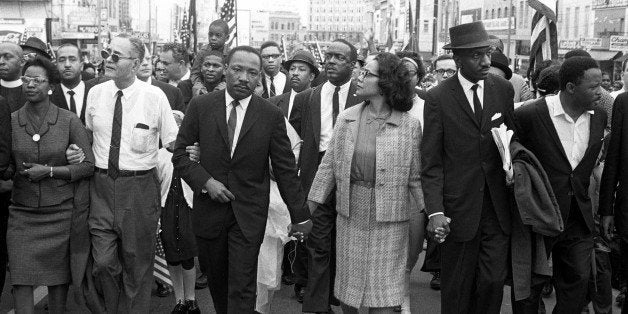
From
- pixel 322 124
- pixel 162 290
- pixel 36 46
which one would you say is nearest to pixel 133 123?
pixel 322 124

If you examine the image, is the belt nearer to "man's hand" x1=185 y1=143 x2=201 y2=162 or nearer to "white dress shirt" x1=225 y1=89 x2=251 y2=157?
"man's hand" x1=185 y1=143 x2=201 y2=162

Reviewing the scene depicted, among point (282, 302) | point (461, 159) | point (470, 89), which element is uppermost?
point (470, 89)

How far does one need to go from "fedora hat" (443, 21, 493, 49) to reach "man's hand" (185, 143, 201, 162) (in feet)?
6.22

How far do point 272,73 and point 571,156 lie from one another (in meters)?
5.74

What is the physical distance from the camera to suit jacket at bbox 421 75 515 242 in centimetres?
621

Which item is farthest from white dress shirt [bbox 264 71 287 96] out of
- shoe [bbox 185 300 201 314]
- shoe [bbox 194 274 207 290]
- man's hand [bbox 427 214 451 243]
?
man's hand [bbox 427 214 451 243]

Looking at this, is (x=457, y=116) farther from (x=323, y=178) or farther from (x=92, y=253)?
(x=92, y=253)

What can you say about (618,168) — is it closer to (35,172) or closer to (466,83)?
(466,83)

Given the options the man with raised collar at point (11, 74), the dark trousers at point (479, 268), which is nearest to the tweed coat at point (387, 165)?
the dark trousers at point (479, 268)

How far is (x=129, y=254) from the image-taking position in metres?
6.95

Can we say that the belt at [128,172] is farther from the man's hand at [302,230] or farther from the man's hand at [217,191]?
the man's hand at [302,230]

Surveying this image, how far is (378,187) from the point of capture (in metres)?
6.12

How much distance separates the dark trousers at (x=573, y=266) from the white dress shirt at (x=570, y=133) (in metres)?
0.34

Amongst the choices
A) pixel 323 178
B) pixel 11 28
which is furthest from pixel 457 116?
pixel 11 28
